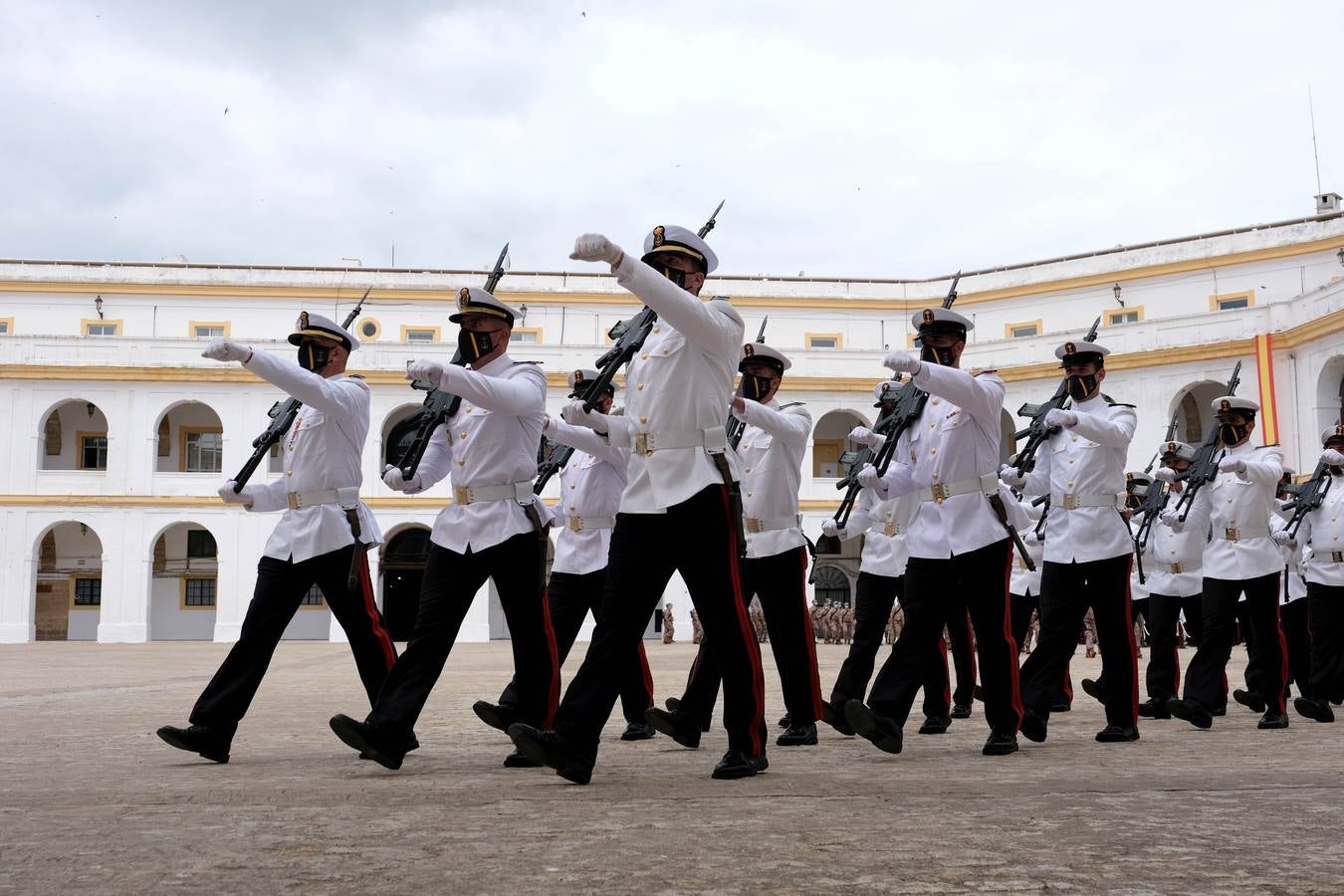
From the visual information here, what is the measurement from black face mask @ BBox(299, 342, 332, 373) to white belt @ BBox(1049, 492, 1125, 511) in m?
4.30

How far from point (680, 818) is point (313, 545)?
3.13 meters

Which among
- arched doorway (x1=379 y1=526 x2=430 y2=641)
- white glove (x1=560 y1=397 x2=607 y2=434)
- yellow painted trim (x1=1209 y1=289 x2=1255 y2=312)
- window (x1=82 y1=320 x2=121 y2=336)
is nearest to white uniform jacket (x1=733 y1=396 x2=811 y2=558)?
white glove (x1=560 y1=397 x2=607 y2=434)

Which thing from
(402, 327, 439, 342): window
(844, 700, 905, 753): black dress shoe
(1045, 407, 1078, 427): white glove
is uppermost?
(402, 327, 439, 342): window

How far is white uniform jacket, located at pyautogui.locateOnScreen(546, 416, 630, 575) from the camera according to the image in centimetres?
807

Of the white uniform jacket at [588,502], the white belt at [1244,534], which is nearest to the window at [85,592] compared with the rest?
the white uniform jacket at [588,502]

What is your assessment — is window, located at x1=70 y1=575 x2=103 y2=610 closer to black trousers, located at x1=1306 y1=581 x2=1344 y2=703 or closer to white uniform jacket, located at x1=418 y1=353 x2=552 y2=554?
white uniform jacket, located at x1=418 y1=353 x2=552 y2=554

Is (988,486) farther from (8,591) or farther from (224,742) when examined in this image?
(8,591)

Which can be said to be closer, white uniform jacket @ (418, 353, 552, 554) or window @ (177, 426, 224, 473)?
white uniform jacket @ (418, 353, 552, 554)

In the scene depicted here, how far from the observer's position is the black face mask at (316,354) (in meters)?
7.24

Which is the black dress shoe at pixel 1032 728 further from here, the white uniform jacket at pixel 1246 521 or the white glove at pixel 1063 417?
the white uniform jacket at pixel 1246 521

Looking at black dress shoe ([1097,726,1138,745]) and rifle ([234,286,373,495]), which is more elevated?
rifle ([234,286,373,495])

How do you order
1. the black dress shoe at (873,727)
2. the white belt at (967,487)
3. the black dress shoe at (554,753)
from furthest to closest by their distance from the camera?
the white belt at (967,487), the black dress shoe at (873,727), the black dress shoe at (554,753)

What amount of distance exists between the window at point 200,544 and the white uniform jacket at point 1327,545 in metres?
32.7

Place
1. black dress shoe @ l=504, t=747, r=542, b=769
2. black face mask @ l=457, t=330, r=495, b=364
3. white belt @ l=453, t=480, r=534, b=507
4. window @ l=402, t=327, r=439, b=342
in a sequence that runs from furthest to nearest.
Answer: window @ l=402, t=327, r=439, b=342, black face mask @ l=457, t=330, r=495, b=364, white belt @ l=453, t=480, r=534, b=507, black dress shoe @ l=504, t=747, r=542, b=769
